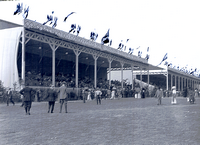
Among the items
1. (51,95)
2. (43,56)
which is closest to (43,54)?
(43,56)

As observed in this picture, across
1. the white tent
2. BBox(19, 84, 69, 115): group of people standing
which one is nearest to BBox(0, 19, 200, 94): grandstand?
the white tent

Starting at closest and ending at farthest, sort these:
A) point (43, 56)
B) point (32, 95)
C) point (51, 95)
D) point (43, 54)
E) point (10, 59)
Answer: point (32, 95) < point (51, 95) < point (10, 59) < point (43, 54) < point (43, 56)

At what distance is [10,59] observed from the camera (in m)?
28.4

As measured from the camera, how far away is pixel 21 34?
28.6 meters

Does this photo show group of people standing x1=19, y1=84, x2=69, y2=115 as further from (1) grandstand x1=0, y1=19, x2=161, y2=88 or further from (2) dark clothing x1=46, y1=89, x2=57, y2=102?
(1) grandstand x1=0, y1=19, x2=161, y2=88

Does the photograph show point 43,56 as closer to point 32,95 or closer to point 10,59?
point 10,59

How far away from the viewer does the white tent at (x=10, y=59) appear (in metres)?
28.2

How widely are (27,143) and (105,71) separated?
185ft

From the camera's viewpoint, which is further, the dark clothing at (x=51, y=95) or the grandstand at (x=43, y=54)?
the grandstand at (x=43, y=54)

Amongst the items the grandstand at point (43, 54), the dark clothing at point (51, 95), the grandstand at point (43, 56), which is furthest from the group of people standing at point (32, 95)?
the grandstand at point (43, 54)

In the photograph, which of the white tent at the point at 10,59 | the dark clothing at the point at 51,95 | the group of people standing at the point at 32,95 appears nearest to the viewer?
the group of people standing at the point at 32,95

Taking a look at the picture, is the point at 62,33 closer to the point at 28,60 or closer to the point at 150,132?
the point at 28,60

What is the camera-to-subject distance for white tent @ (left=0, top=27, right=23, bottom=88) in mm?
28178

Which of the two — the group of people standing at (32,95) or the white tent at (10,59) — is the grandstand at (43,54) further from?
the group of people standing at (32,95)
